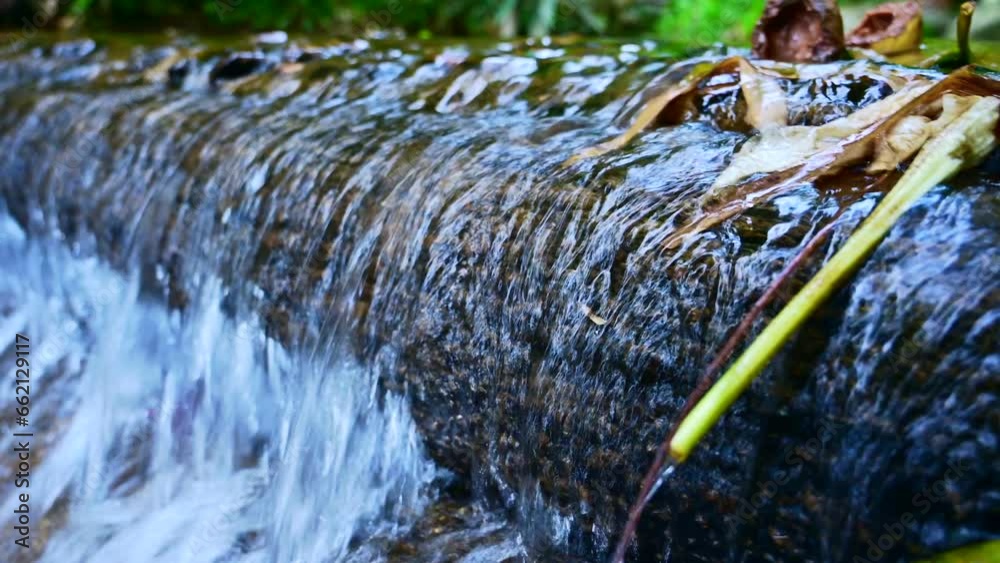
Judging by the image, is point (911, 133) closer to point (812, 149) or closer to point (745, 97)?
point (812, 149)

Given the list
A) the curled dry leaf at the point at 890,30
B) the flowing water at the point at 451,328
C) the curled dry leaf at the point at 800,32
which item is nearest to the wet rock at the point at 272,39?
the flowing water at the point at 451,328

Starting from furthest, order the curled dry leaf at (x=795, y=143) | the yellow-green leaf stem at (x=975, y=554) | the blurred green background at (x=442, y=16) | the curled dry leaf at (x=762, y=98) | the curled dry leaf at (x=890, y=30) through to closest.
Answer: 1. the blurred green background at (x=442, y=16)
2. the curled dry leaf at (x=890, y=30)
3. the curled dry leaf at (x=762, y=98)
4. the curled dry leaf at (x=795, y=143)
5. the yellow-green leaf stem at (x=975, y=554)

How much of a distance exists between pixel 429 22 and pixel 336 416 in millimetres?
6176

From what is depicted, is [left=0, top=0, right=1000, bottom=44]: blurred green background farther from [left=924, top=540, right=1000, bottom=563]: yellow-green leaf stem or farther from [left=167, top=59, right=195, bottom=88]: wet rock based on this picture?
[left=924, top=540, right=1000, bottom=563]: yellow-green leaf stem

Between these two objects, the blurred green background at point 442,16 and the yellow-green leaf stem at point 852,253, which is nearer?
the yellow-green leaf stem at point 852,253

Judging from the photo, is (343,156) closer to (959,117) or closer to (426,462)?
(426,462)

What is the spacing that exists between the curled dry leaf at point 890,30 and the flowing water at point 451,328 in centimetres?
73

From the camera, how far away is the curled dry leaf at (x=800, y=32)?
2.70 m

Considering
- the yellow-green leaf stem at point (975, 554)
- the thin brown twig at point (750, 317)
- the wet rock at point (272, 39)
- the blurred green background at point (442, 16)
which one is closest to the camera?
the yellow-green leaf stem at point (975, 554)

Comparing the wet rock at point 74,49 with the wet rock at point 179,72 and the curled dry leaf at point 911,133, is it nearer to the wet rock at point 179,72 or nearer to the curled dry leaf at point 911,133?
the wet rock at point 179,72

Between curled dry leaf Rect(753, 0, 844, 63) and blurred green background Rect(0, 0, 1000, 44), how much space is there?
3.78 m

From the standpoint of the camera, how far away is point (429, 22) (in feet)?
26.1

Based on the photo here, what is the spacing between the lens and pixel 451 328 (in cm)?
218

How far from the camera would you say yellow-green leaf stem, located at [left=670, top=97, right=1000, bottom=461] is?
1.20m
